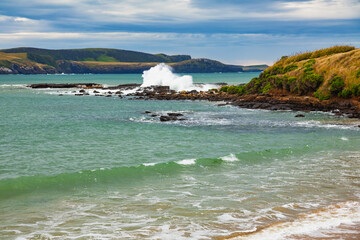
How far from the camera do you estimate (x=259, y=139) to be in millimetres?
26172

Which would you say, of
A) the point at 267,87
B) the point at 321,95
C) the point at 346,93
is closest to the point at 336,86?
the point at 346,93

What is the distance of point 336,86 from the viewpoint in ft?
146

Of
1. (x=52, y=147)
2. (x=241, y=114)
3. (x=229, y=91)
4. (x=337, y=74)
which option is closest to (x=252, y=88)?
(x=229, y=91)

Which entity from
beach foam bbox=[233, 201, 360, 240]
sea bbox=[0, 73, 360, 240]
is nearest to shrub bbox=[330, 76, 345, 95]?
sea bbox=[0, 73, 360, 240]

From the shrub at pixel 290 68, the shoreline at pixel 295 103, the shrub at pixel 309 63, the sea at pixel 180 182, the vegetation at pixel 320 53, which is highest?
the vegetation at pixel 320 53

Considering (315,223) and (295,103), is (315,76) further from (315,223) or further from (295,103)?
(315,223)

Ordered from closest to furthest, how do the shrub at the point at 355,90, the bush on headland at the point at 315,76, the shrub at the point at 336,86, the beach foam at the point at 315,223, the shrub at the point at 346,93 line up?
the beach foam at the point at 315,223
the shrub at the point at 355,90
the shrub at the point at 346,93
the shrub at the point at 336,86
the bush on headland at the point at 315,76

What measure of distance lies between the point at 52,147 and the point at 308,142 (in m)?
15.4

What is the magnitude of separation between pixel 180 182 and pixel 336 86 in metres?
33.8

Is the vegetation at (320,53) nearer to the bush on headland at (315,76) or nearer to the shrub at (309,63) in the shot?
the bush on headland at (315,76)

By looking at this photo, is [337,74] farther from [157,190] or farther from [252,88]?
[157,190]

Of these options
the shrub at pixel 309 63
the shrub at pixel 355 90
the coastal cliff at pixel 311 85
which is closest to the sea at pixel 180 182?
the shrub at pixel 355 90

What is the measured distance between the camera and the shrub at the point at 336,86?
145 ft

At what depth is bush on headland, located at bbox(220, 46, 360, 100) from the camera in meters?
44.5
